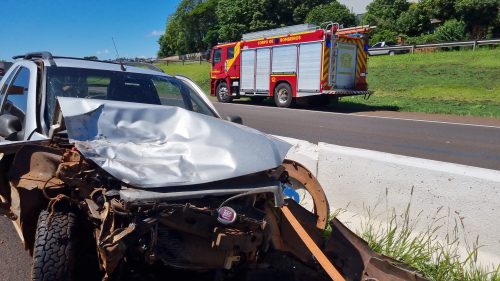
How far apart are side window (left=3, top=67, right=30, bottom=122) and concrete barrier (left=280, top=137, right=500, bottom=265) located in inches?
104

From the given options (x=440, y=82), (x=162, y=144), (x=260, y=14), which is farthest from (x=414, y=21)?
(x=162, y=144)

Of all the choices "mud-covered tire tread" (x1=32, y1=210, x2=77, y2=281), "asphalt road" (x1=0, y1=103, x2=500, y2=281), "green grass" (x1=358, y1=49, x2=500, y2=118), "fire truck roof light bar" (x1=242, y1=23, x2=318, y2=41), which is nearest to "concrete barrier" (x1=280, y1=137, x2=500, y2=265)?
"mud-covered tire tread" (x1=32, y1=210, x2=77, y2=281)

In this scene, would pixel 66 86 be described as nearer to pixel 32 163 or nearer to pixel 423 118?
pixel 32 163

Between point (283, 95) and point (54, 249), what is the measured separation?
17082mm

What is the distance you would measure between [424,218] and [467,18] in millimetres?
39776

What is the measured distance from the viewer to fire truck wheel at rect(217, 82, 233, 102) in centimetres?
2225

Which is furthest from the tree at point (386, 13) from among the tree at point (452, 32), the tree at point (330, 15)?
the tree at point (452, 32)

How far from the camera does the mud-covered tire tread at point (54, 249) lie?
2.68 m

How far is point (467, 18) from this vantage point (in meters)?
37.8

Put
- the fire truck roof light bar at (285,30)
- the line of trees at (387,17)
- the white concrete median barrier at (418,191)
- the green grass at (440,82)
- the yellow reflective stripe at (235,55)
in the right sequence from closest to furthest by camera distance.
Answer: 1. the white concrete median barrier at (418,191)
2. the green grass at (440,82)
3. the fire truck roof light bar at (285,30)
4. the yellow reflective stripe at (235,55)
5. the line of trees at (387,17)

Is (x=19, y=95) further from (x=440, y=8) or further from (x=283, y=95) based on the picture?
(x=440, y=8)

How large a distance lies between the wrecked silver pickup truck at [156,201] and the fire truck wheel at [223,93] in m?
18.7

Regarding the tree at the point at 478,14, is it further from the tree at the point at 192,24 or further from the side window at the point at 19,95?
the tree at the point at 192,24

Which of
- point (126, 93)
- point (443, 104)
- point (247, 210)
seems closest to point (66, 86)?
point (126, 93)
